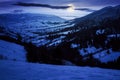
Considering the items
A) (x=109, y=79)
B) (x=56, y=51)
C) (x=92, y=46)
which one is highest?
(x=109, y=79)

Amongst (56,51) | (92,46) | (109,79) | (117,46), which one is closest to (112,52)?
(117,46)

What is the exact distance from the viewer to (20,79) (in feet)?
26.1

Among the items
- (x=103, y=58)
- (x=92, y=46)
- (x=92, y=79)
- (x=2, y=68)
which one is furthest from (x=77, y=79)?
(x=92, y=46)

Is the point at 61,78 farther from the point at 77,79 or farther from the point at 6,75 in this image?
the point at 6,75

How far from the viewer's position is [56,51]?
2751 inches

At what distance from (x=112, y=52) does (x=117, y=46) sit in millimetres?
12409

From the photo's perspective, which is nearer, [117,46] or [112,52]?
[112,52]

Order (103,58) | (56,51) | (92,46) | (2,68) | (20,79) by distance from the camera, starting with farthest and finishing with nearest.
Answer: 1. (92,46)
2. (103,58)
3. (56,51)
4. (2,68)
5. (20,79)

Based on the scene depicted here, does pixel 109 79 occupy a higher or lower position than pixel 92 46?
higher

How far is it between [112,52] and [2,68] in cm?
12024

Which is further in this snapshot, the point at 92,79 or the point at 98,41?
the point at 98,41

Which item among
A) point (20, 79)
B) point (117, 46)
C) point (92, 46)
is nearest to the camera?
point (20, 79)

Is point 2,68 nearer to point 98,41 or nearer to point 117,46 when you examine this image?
point 117,46

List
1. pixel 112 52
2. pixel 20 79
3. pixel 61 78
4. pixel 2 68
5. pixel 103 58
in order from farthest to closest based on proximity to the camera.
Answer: pixel 112 52, pixel 103 58, pixel 2 68, pixel 61 78, pixel 20 79
